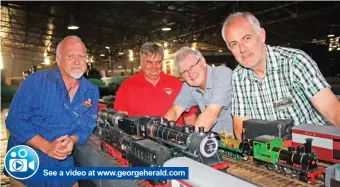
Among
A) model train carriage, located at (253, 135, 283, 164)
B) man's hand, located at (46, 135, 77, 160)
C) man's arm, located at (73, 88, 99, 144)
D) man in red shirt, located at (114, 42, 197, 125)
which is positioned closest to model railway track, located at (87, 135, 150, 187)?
man's arm, located at (73, 88, 99, 144)

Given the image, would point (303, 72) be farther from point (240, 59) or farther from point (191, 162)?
point (191, 162)

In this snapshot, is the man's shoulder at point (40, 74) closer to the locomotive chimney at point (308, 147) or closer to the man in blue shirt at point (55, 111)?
the man in blue shirt at point (55, 111)

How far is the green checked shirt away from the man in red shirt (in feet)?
6.19

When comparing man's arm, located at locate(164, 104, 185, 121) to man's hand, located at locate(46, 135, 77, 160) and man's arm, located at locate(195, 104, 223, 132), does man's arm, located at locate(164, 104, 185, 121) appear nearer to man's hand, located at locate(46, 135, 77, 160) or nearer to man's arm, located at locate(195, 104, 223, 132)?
man's arm, located at locate(195, 104, 223, 132)

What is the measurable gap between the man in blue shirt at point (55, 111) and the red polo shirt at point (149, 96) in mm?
1400

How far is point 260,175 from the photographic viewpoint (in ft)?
7.61

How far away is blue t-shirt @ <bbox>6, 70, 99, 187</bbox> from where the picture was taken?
3.21m

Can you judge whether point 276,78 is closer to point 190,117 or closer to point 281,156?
point 281,156

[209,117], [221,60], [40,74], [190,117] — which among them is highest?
[221,60]

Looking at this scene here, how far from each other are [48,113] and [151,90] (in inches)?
84.3

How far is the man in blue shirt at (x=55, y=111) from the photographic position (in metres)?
3.23

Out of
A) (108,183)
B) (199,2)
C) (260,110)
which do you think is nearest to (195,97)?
(260,110)

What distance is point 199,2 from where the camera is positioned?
13.9 metres

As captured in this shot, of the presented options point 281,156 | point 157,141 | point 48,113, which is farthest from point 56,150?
point 281,156
